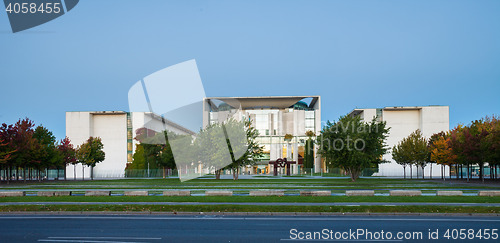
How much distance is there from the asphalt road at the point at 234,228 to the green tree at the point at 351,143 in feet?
107

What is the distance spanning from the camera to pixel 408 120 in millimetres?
105000

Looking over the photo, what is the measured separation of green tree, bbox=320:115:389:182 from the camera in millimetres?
50312

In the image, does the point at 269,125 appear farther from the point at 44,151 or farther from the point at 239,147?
the point at 44,151

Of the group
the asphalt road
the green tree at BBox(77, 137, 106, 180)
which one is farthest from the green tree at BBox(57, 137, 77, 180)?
the asphalt road

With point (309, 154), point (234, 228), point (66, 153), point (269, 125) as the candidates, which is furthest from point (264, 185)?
point (269, 125)

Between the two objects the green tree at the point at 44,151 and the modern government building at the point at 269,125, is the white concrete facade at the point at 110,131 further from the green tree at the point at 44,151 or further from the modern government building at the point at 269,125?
the green tree at the point at 44,151

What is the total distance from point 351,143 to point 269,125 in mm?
64504

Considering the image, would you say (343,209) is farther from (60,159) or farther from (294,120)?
(294,120)

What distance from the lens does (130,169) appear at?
88.4 m

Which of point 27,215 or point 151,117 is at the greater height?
point 151,117

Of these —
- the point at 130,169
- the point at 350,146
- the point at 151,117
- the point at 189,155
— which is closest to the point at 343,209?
the point at 350,146

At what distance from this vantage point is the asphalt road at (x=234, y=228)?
42.4 ft

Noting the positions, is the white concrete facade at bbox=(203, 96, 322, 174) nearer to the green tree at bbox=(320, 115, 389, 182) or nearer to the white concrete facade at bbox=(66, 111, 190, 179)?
the white concrete facade at bbox=(66, 111, 190, 179)

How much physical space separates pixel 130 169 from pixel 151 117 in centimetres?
2904
